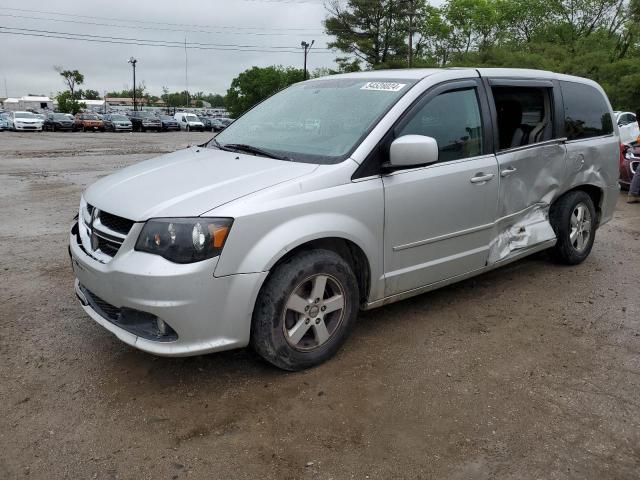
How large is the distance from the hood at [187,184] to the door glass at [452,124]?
36.1 inches

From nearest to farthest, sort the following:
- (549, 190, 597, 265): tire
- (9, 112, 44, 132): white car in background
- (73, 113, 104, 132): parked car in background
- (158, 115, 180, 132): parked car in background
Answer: (549, 190, 597, 265): tire
(9, 112, 44, 132): white car in background
(73, 113, 104, 132): parked car in background
(158, 115, 180, 132): parked car in background

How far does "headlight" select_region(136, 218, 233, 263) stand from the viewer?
2.78 metres

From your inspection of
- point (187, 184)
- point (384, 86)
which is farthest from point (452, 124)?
point (187, 184)

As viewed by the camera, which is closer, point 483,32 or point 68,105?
point 483,32

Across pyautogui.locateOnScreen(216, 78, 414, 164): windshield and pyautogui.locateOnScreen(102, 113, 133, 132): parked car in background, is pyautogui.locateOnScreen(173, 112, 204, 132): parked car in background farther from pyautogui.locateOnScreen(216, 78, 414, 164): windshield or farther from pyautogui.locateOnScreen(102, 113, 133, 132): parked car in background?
pyautogui.locateOnScreen(216, 78, 414, 164): windshield

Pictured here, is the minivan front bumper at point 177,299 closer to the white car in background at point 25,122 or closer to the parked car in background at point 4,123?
the white car in background at point 25,122

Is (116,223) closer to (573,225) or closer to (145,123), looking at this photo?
(573,225)

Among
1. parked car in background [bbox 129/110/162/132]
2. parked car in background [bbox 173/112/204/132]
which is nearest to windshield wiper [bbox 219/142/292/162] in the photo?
parked car in background [bbox 129/110/162/132]

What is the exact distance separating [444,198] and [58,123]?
138 feet

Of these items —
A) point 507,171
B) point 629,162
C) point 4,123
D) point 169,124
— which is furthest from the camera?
point 169,124

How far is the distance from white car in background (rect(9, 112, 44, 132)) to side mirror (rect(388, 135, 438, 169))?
40.1 m

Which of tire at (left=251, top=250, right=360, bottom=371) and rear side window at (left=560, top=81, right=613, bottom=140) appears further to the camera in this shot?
rear side window at (left=560, top=81, right=613, bottom=140)

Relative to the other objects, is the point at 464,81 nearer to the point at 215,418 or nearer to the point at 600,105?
the point at 600,105

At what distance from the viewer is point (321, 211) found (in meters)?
3.13
